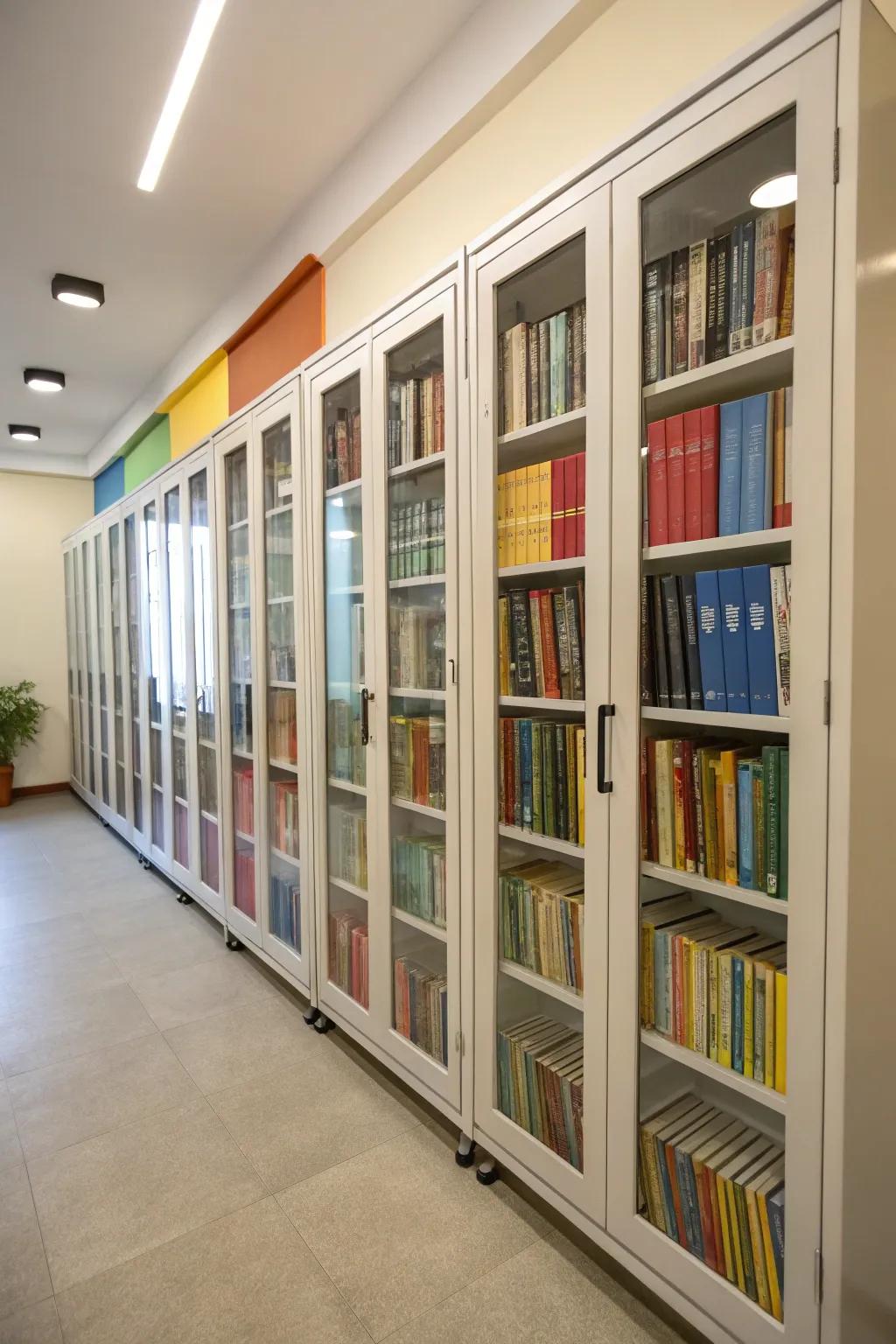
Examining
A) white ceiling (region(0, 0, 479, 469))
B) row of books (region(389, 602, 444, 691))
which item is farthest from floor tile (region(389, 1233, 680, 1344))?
white ceiling (region(0, 0, 479, 469))

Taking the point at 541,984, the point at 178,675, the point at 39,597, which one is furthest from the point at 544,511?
the point at 39,597

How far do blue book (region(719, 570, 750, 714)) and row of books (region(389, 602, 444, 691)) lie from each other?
0.86 m

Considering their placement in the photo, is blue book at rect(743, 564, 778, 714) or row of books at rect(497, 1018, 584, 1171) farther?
row of books at rect(497, 1018, 584, 1171)

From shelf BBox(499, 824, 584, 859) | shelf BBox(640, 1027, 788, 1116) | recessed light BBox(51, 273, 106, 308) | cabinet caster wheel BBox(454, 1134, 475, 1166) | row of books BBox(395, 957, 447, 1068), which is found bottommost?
cabinet caster wheel BBox(454, 1134, 475, 1166)

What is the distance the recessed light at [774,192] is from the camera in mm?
1218

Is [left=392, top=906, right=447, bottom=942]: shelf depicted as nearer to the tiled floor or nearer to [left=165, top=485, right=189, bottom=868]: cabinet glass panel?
the tiled floor

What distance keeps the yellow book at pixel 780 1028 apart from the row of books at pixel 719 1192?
0.14 meters

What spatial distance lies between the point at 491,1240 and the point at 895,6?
2.63 m

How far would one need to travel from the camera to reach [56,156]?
2.56 meters

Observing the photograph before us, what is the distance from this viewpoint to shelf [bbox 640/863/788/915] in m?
1.28

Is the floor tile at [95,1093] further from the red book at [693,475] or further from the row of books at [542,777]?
the red book at [693,475]

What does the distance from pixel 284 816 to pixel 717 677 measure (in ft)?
6.82

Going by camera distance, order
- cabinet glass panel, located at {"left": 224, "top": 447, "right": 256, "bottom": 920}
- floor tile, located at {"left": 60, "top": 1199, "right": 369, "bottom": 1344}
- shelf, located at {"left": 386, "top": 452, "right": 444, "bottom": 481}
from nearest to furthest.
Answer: floor tile, located at {"left": 60, "top": 1199, "right": 369, "bottom": 1344}, shelf, located at {"left": 386, "top": 452, "right": 444, "bottom": 481}, cabinet glass panel, located at {"left": 224, "top": 447, "right": 256, "bottom": 920}

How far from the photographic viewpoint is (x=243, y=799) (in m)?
3.37
